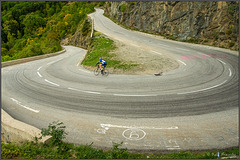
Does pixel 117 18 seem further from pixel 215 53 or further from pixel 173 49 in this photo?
pixel 215 53

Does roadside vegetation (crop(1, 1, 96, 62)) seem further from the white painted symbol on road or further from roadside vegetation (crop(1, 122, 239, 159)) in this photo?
roadside vegetation (crop(1, 122, 239, 159))

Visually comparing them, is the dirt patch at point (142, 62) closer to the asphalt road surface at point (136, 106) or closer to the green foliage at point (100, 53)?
the green foliage at point (100, 53)

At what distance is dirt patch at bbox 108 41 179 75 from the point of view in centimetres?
1753

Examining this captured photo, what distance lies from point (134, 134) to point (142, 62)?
39.7 feet

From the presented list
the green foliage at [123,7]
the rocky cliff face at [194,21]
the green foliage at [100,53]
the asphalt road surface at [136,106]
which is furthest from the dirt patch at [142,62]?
the green foliage at [123,7]

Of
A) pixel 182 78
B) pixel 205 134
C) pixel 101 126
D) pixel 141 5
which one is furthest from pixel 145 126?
pixel 141 5

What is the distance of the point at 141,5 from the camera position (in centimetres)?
4319

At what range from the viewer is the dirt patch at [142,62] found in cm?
1753

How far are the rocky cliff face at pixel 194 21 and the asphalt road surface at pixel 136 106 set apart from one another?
14413 mm

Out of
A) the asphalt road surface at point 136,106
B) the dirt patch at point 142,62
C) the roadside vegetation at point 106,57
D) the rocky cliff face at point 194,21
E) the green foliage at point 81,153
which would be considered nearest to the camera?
the green foliage at point 81,153

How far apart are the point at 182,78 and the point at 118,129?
8828 millimetres

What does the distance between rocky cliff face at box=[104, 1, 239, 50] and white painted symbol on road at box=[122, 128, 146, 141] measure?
25.5 meters

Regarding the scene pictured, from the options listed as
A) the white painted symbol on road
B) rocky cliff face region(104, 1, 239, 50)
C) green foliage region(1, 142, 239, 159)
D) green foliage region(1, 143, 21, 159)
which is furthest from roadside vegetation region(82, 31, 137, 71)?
rocky cliff face region(104, 1, 239, 50)

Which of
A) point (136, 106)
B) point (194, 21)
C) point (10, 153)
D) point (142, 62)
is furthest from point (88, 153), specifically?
point (194, 21)
